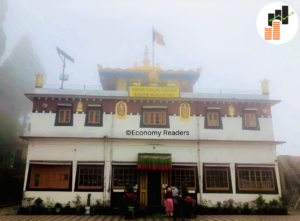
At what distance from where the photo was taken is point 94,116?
18.2 m

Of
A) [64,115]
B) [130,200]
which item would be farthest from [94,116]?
[130,200]

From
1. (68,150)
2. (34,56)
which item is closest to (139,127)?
(68,150)

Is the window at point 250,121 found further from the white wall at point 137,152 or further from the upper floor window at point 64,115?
the upper floor window at point 64,115

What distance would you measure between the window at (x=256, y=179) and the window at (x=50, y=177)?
1139 centimetres

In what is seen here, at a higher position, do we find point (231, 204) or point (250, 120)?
point (250, 120)

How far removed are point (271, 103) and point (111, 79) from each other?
13.1m

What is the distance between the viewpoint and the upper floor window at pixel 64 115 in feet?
59.1

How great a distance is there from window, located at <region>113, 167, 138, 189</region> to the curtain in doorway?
2.79 feet

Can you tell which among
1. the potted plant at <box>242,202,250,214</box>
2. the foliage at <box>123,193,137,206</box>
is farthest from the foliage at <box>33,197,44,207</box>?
the potted plant at <box>242,202,250,214</box>

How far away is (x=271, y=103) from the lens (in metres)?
19.2

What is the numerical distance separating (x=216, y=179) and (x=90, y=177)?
27.2 feet

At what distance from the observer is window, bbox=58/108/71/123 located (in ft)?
59.3

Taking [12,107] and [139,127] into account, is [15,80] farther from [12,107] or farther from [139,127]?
[139,127]

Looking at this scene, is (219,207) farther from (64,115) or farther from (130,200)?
(64,115)
